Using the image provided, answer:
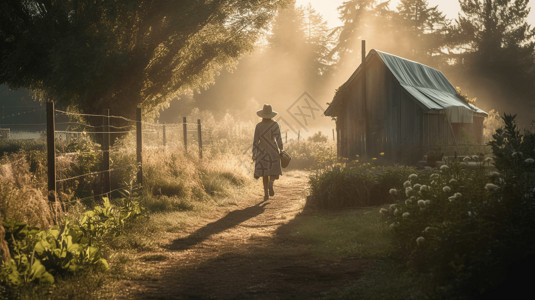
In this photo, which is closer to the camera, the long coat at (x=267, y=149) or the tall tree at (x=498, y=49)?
the long coat at (x=267, y=149)

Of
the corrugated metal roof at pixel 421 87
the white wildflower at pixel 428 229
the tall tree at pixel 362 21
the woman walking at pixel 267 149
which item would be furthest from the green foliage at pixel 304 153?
the tall tree at pixel 362 21

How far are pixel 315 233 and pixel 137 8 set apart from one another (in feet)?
39.6

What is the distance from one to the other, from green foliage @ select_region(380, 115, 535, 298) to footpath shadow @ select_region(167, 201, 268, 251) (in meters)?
3.30

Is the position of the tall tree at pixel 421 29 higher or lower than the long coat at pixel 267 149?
higher

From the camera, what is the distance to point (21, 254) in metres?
4.53

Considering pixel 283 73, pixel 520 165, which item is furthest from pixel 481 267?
pixel 283 73

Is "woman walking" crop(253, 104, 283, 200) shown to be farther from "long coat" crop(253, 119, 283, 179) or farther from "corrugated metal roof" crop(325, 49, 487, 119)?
"corrugated metal roof" crop(325, 49, 487, 119)

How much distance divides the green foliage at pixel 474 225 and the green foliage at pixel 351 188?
4088 mm

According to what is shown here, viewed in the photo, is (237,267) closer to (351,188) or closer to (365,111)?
(351,188)

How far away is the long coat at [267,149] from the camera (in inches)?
468

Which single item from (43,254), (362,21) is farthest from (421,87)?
(362,21)

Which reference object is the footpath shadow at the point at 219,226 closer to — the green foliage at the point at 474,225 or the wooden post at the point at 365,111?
the green foliage at the point at 474,225

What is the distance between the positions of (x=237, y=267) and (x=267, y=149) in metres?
6.41

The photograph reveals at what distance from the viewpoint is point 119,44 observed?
16.5m
